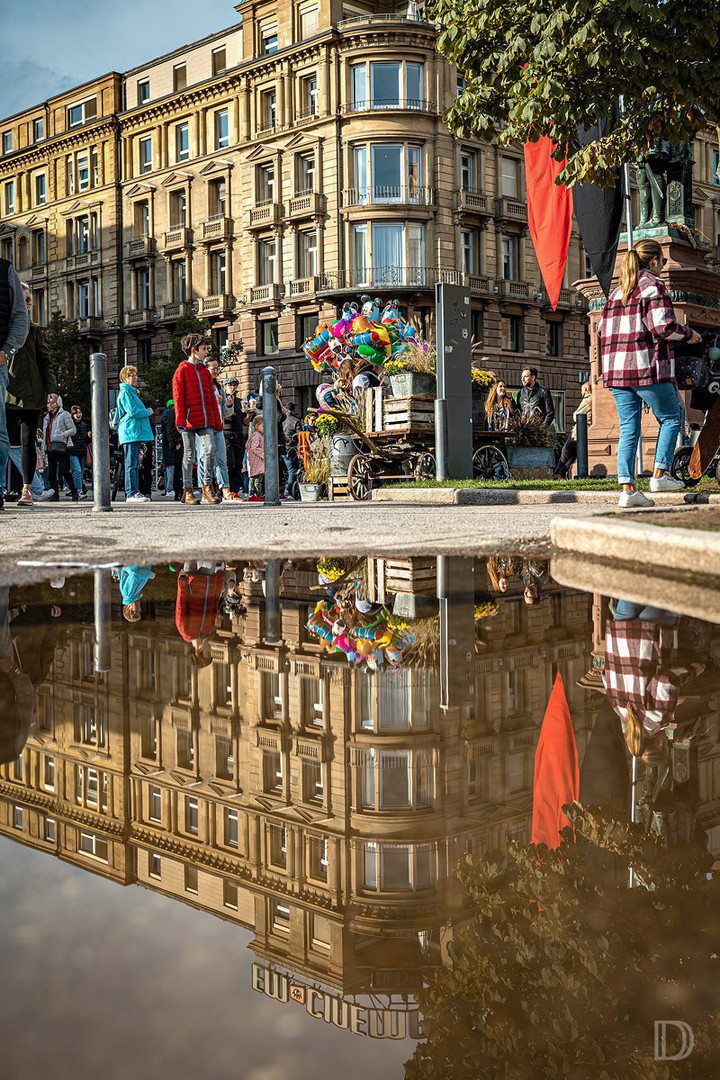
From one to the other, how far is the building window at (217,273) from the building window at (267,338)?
3.33 m

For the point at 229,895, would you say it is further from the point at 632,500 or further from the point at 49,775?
the point at 632,500

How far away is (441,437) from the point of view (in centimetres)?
1441

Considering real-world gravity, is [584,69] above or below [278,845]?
above

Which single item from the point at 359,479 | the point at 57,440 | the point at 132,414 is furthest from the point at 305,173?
the point at 132,414

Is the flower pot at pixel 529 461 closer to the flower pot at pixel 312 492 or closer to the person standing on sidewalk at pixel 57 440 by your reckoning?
the flower pot at pixel 312 492

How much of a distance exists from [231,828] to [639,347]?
7650mm

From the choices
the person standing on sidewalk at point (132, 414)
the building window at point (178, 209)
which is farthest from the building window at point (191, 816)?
the building window at point (178, 209)

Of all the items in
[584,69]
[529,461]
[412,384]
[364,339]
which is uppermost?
[584,69]

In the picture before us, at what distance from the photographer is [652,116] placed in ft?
34.9

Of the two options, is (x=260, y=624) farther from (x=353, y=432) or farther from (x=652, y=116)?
(x=353, y=432)

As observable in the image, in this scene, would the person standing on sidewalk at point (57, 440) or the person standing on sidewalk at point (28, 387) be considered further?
the person standing on sidewalk at point (57, 440)

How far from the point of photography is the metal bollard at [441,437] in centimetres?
1423

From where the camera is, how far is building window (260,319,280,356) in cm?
4569

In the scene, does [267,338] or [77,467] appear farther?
[267,338]
